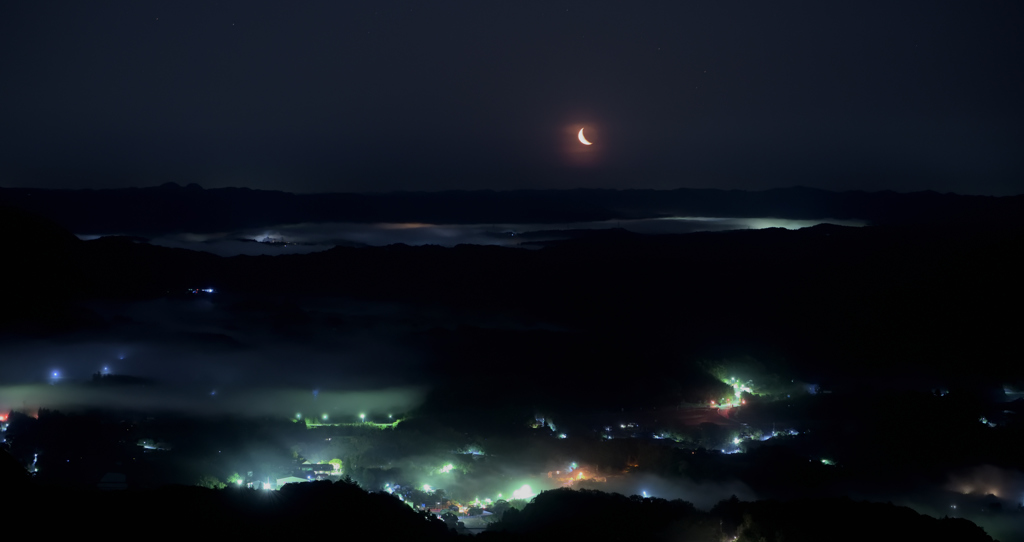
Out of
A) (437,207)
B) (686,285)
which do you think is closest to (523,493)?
(686,285)

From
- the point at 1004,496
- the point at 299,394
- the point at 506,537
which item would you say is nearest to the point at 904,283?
the point at 1004,496

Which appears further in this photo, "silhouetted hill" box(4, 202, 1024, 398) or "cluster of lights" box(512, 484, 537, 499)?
"silhouetted hill" box(4, 202, 1024, 398)

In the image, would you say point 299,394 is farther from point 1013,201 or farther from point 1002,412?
point 1013,201

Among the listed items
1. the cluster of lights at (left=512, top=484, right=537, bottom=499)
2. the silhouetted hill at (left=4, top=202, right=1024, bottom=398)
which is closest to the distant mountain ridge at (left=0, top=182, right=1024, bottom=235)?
the silhouetted hill at (left=4, top=202, right=1024, bottom=398)

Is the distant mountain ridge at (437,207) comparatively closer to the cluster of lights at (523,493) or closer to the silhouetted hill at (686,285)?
the silhouetted hill at (686,285)

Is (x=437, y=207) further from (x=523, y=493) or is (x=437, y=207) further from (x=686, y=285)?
(x=523, y=493)

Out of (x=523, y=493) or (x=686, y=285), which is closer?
(x=523, y=493)

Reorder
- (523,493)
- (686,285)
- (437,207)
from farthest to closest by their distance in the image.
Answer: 1. (437,207)
2. (686,285)
3. (523,493)

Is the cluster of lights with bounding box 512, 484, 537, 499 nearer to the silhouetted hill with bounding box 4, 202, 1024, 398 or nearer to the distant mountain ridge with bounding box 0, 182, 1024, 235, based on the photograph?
the silhouetted hill with bounding box 4, 202, 1024, 398

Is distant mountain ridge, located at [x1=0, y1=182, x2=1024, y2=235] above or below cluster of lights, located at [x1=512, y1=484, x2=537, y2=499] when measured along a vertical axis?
above
